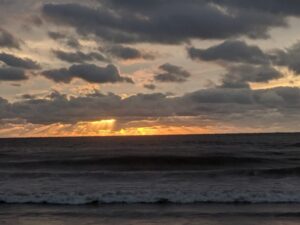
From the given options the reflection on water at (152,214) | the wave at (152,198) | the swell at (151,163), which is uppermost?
the swell at (151,163)

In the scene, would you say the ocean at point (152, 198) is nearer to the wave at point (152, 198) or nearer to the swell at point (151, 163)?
the wave at point (152, 198)

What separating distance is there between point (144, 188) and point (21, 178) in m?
10.3

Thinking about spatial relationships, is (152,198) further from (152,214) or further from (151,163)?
(151,163)

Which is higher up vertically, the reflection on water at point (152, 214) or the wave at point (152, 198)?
the wave at point (152, 198)

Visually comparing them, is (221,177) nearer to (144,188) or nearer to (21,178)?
(144,188)

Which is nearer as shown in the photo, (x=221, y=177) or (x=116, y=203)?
(x=116, y=203)

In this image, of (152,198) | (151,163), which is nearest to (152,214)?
(152,198)

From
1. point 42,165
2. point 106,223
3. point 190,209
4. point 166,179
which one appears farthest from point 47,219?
point 42,165

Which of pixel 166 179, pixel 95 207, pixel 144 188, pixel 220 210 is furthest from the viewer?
pixel 166 179

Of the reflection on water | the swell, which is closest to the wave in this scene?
the reflection on water

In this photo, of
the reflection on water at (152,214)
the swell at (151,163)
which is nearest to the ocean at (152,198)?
the reflection on water at (152,214)

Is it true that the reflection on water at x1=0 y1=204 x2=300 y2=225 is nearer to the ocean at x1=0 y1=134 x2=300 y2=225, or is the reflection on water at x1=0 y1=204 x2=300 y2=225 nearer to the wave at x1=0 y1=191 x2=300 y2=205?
the ocean at x1=0 y1=134 x2=300 y2=225

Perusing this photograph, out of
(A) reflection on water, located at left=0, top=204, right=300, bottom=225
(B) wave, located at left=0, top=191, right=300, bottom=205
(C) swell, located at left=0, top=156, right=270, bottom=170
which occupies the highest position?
(C) swell, located at left=0, top=156, right=270, bottom=170

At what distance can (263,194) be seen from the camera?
2192cm
